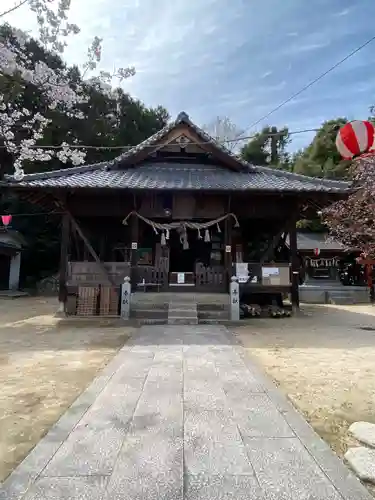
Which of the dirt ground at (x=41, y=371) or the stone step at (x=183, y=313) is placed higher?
the stone step at (x=183, y=313)

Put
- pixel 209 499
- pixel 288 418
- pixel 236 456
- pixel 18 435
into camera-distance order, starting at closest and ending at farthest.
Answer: pixel 209 499 → pixel 236 456 → pixel 18 435 → pixel 288 418

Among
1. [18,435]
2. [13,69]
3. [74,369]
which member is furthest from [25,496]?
[13,69]

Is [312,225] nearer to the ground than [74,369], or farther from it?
farther from it

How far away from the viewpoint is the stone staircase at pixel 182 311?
421 inches

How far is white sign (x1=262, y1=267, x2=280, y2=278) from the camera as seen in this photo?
12.5 metres

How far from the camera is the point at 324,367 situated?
5.75 metres

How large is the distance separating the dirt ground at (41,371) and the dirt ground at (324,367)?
8.87 ft

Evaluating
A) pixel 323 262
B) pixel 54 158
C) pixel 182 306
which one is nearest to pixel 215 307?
pixel 182 306

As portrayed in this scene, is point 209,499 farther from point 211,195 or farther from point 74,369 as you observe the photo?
point 211,195

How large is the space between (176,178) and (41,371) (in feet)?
30.3

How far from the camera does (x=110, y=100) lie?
3067 cm

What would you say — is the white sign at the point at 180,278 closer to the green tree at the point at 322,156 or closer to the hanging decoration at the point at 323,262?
the hanging decoration at the point at 323,262

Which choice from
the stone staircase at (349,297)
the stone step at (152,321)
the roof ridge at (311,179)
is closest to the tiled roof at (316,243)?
Answer: the stone staircase at (349,297)

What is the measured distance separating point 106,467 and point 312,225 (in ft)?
84.6
